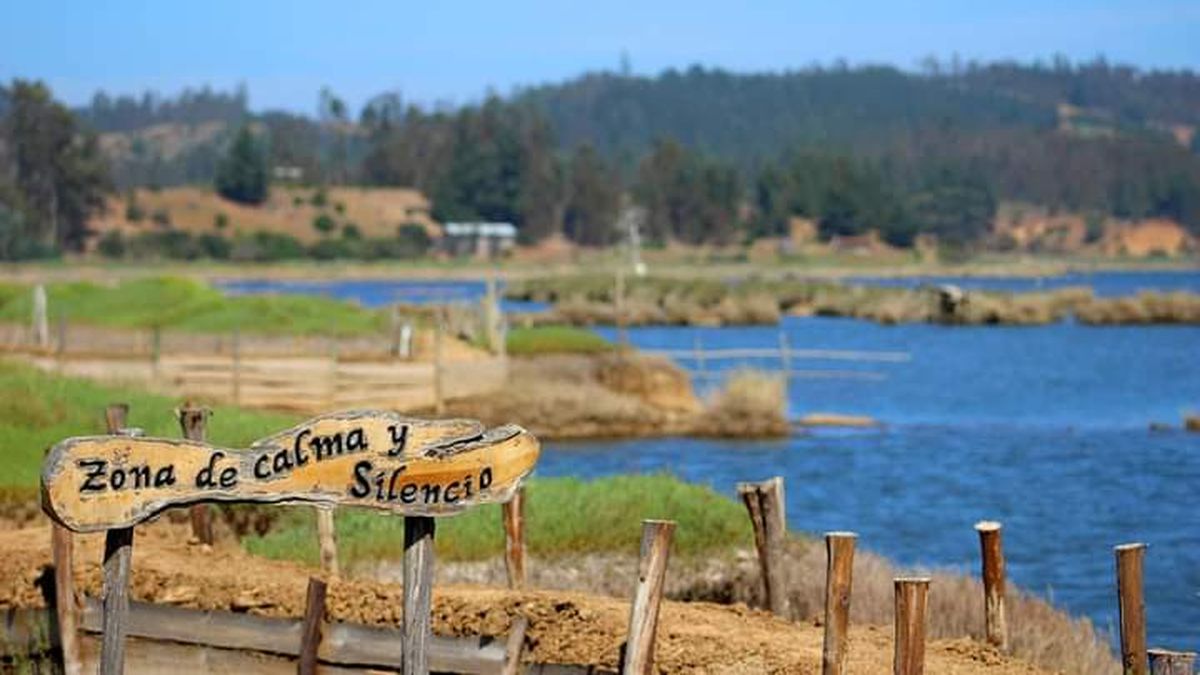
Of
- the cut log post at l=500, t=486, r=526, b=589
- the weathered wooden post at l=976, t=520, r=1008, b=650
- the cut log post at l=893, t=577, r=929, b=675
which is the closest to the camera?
the cut log post at l=893, t=577, r=929, b=675

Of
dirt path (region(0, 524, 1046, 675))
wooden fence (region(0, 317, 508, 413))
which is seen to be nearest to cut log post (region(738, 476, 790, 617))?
dirt path (region(0, 524, 1046, 675))

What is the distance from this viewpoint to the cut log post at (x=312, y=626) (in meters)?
12.2

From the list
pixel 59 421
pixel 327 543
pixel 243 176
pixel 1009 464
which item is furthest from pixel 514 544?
pixel 243 176

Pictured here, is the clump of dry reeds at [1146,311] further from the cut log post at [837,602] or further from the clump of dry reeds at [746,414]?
the cut log post at [837,602]

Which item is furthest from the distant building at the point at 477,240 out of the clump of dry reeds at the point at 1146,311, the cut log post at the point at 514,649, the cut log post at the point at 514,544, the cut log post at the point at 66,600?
the cut log post at the point at 514,649

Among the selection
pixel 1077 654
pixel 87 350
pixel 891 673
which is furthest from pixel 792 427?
pixel 891 673

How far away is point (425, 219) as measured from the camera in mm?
152500

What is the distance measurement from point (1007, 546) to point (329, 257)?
109 metres

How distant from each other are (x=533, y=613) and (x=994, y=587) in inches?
106

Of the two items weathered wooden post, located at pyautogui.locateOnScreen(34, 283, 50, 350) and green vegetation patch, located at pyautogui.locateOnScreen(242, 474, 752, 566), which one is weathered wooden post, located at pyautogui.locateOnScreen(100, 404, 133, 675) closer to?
green vegetation patch, located at pyautogui.locateOnScreen(242, 474, 752, 566)

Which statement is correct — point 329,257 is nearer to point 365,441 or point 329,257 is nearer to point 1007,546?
point 1007,546

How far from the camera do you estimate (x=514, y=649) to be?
11.8 m

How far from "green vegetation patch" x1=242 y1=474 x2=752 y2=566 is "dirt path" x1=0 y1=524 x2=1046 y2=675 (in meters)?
2.66

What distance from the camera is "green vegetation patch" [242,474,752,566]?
17453 mm
